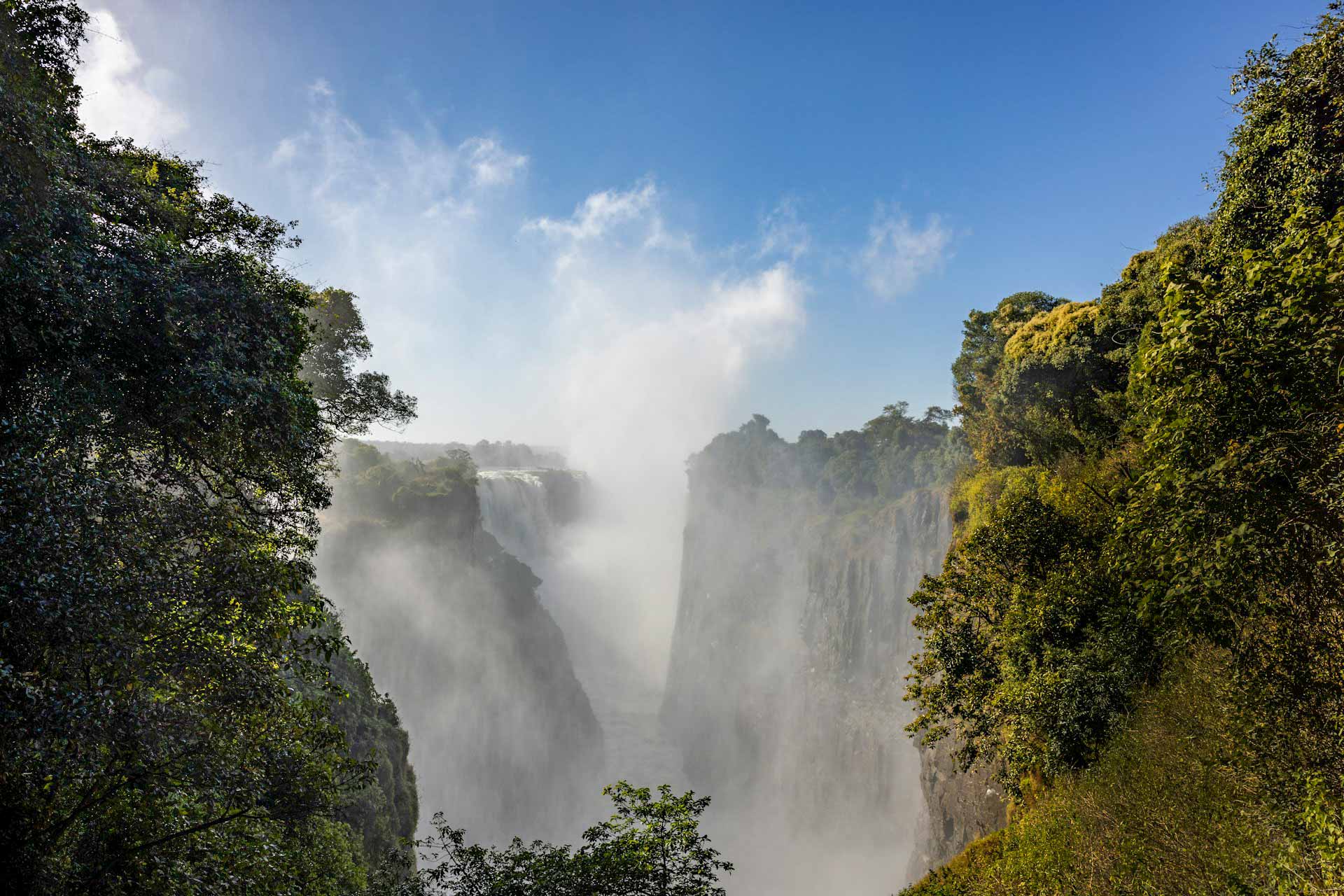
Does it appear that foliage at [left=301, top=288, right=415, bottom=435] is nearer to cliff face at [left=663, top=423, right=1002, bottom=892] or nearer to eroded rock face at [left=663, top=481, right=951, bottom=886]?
cliff face at [left=663, top=423, right=1002, bottom=892]

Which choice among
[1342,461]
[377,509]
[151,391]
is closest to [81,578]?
Result: [151,391]

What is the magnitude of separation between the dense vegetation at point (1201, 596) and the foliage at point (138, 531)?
12.6 meters

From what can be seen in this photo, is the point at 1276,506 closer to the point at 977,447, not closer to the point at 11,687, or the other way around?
the point at 11,687

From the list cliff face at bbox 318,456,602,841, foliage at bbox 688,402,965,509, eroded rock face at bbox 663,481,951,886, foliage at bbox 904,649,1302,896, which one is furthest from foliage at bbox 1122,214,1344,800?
cliff face at bbox 318,456,602,841

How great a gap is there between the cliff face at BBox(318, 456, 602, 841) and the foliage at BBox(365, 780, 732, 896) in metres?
43.8

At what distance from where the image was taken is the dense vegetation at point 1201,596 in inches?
299

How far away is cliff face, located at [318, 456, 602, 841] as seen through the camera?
4978 centimetres

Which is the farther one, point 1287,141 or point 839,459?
point 839,459

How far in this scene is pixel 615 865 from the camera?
929 cm

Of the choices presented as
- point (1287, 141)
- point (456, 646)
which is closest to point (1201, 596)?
point (1287, 141)

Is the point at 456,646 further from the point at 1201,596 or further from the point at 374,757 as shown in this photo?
the point at 1201,596

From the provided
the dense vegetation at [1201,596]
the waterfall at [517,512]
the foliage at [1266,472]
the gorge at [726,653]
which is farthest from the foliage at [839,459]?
the foliage at [1266,472]

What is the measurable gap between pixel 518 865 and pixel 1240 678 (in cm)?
1230

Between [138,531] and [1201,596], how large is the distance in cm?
1444
